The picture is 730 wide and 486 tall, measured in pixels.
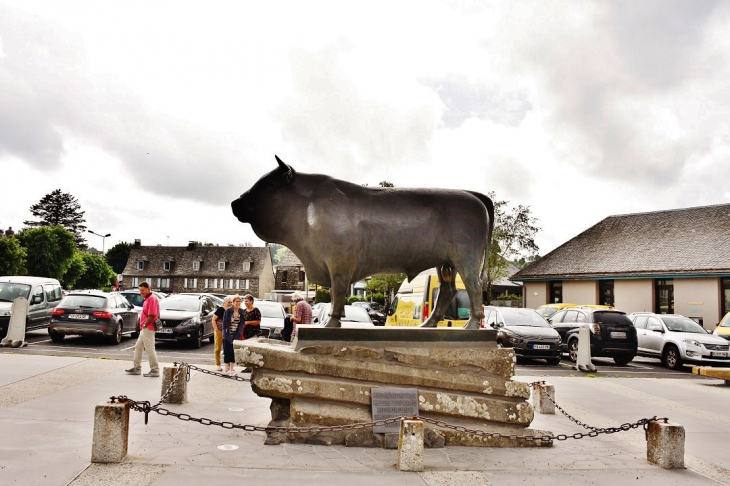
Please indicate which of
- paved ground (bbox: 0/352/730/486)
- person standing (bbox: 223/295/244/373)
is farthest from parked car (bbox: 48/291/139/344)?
paved ground (bbox: 0/352/730/486)

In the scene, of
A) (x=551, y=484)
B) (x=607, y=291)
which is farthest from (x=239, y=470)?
(x=607, y=291)

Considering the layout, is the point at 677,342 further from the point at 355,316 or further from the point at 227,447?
→ the point at 227,447

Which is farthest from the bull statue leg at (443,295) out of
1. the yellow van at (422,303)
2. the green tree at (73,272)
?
the green tree at (73,272)

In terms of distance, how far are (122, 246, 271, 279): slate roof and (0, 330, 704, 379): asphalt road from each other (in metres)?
49.3

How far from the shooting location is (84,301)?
17.2 meters

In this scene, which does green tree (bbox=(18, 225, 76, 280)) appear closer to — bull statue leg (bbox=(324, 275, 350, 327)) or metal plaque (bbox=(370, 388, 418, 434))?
bull statue leg (bbox=(324, 275, 350, 327))

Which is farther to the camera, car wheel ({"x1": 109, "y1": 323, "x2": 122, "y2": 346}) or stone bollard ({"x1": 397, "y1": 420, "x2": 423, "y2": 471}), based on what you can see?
car wheel ({"x1": 109, "y1": 323, "x2": 122, "y2": 346})

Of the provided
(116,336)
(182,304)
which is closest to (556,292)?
(182,304)

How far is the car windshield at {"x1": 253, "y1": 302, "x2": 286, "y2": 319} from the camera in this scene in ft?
58.5

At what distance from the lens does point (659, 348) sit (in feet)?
56.5

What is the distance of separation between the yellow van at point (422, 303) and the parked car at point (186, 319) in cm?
613

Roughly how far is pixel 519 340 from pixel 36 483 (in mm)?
13278

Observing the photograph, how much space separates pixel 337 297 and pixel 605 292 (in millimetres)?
28291

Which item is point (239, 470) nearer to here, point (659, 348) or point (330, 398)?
point (330, 398)
